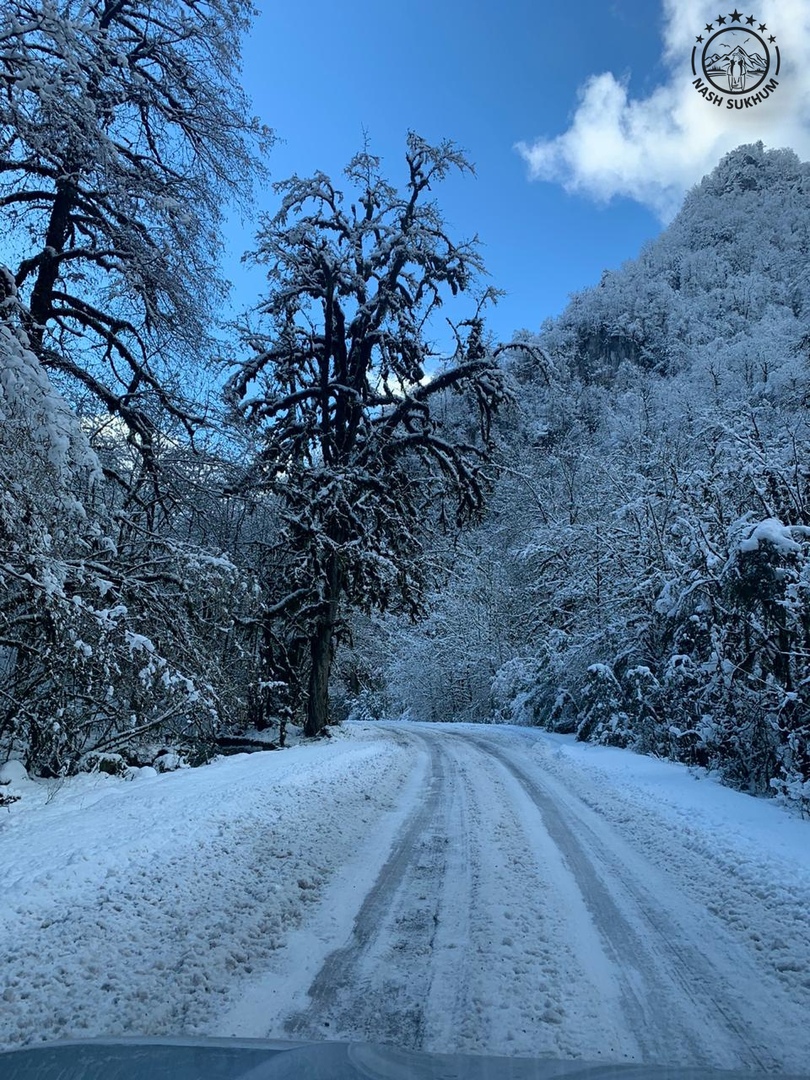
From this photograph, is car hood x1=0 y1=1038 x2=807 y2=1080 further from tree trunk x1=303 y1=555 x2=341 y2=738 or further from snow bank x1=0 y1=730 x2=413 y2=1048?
tree trunk x1=303 y1=555 x2=341 y2=738

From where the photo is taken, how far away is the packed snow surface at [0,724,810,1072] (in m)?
2.46

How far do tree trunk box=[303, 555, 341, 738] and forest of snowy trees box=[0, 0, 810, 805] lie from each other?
65 mm

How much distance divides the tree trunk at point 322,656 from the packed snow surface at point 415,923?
7.55 metres

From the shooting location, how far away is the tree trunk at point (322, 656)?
13812 millimetres

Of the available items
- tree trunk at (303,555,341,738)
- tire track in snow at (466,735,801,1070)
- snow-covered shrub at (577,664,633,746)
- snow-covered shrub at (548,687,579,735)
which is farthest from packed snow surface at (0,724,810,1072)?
snow-covered shrub at (548,687,579,735)

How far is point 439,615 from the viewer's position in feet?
90.0

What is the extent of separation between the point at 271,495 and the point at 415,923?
7.65 metres

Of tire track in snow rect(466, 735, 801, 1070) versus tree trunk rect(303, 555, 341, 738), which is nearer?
tire track in snow rect(466, 735, 801, 1070)

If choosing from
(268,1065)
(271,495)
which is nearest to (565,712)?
(271,495)

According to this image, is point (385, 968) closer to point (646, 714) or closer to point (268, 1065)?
point (268, 1065)

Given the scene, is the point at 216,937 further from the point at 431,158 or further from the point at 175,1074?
the point at 431,158

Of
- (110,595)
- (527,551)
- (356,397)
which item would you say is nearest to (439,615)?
(527,551)

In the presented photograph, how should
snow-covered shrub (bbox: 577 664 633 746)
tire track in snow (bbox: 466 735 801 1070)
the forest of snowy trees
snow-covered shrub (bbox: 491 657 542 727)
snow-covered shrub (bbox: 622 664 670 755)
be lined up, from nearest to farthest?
1. tire track in snow (bbox: 466 735 801 1070)
2. the forest of snowy trees
3. snow-covered shrub (bbox: 622 664 670 755)
4. snow-covered shrub (bbox: 577 664 633 746)
5. snow-covered shrub (bbox: 491 657 542 727)

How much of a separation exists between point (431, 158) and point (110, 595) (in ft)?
41.2
